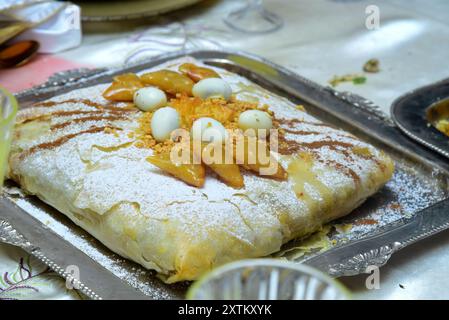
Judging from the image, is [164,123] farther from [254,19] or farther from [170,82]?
[254,19]

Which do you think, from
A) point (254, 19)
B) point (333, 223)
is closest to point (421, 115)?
point (333, 223)

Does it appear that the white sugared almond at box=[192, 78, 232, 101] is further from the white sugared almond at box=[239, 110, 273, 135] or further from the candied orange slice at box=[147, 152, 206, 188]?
the candied orange slice at box=[147, 152, 206, 188]

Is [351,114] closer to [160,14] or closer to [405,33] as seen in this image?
[405,33]

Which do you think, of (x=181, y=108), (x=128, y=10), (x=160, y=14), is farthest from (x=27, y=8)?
(x=181, y=108)

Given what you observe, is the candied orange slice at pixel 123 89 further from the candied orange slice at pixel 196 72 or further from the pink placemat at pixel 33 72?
the pink placemat at pixel 33 72

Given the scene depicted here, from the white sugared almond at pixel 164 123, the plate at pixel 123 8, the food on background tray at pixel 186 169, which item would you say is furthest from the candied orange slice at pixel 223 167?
the plate at pixel 123 8

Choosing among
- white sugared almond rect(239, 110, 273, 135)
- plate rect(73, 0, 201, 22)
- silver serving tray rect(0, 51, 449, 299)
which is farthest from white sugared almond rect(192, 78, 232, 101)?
plate rect(73, 0, 201, 22)
